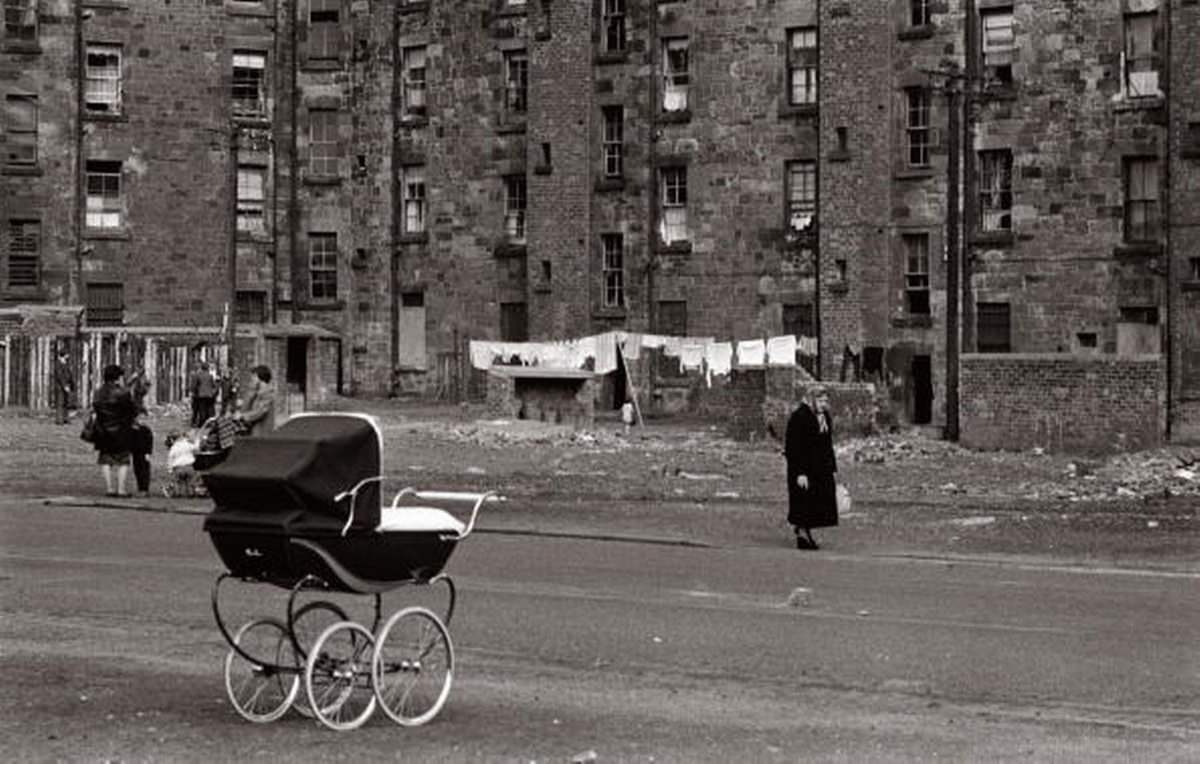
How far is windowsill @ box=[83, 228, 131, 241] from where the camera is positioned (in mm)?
57812

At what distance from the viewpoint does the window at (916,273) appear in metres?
51.1

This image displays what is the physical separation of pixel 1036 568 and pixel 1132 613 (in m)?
4.07

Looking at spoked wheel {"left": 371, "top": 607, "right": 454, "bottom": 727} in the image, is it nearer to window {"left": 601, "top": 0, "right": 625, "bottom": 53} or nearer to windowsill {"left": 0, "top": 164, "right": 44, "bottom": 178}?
window {"left": 601, "top": 0, "right": 625, "bottom": 53}

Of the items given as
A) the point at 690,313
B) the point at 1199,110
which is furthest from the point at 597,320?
the point at 1199,110

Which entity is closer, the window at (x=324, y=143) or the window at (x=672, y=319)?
the window at (x=672, y=319)

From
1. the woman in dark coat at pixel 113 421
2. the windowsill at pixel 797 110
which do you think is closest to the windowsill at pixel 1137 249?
the windowsill at pixel 797 110

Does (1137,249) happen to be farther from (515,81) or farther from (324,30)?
(324,30)

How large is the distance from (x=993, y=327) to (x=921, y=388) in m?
2.52

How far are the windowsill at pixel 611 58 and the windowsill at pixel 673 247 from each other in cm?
549

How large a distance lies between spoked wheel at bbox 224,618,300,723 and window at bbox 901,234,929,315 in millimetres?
41674

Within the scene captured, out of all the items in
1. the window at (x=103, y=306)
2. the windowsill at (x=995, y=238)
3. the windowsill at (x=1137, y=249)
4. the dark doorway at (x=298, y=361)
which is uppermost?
the windowsill at (x=995, y=238)

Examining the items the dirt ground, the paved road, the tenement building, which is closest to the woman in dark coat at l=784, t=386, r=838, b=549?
the dirt ground

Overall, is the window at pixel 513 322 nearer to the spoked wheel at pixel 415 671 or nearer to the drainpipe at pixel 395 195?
the drainpipe at pixel 395 195

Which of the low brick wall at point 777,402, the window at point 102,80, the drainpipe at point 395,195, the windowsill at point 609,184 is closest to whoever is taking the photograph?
the low brick wall at point 777,402
